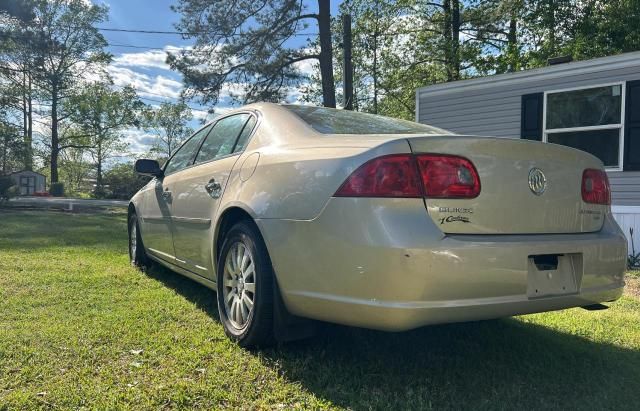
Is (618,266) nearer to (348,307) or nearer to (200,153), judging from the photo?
(348,307)

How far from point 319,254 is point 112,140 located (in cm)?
4700

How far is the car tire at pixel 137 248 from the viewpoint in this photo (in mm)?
5195

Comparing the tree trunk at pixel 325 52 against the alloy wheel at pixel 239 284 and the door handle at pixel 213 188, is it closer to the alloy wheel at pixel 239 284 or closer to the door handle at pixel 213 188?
the door handle at pixel 213 188

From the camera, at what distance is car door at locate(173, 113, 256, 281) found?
3.36 m

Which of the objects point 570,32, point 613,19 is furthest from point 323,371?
point 570,32

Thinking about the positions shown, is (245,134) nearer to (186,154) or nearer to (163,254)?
(186,154)

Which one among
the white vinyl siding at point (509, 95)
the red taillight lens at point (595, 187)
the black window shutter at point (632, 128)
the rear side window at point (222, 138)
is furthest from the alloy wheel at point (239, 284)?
the black window shutter at point (632, 128)

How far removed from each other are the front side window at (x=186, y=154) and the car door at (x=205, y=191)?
178 millimetres

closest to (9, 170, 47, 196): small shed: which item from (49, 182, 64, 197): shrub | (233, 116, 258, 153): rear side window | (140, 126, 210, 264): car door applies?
(49, 182, 64, 197): shrub

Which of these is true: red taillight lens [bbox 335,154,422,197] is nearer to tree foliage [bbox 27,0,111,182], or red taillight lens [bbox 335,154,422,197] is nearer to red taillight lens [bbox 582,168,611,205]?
red taillight lens [bbox 582,168,611,205]

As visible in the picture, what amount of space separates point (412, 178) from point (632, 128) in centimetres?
727

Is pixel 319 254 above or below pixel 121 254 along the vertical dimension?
above

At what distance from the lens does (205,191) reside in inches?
138

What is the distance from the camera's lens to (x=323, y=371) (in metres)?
2.59
